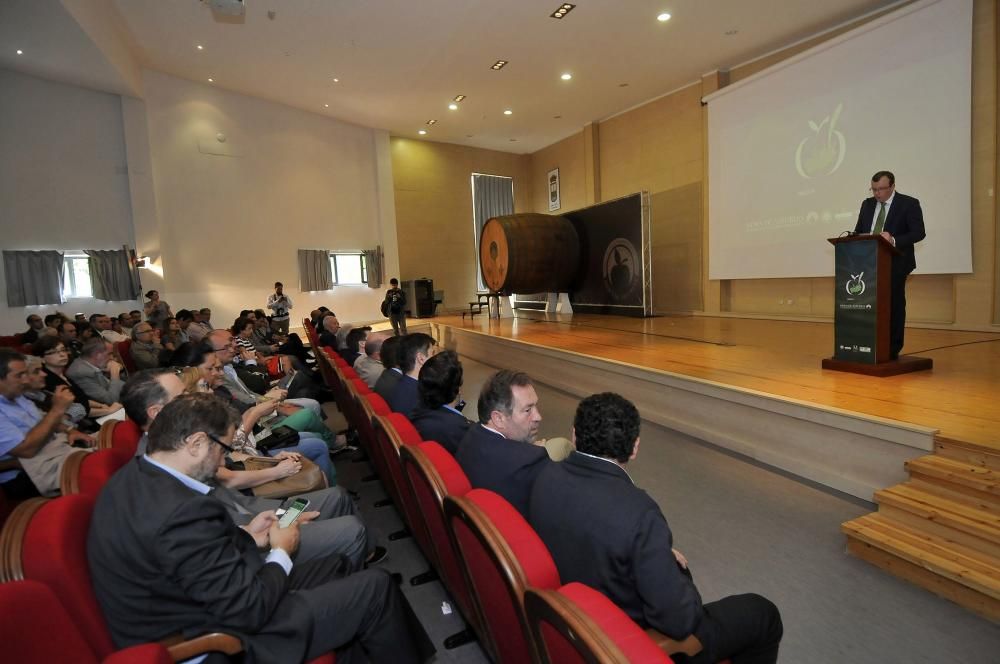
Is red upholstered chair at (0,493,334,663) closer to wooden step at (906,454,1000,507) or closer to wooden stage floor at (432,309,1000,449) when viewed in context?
wooden step at (906,454,1000,507)

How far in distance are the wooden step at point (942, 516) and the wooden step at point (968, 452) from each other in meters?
0.21

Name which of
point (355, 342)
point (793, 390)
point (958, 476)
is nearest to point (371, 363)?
point (355, 342)

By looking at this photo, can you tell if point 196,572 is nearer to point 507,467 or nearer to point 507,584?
point 507,584

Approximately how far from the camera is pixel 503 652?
1.40 metres

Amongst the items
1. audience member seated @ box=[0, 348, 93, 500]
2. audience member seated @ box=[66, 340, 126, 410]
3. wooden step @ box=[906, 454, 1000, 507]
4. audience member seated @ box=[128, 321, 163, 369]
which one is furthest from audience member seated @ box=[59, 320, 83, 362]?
wooden step @ box=[906, 454, 1000, 507]

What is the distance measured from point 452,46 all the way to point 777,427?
7334 millimetres

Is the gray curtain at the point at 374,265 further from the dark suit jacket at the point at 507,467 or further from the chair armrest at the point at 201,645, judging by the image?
the chair armrest at the point at 201,645

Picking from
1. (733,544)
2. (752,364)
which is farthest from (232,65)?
(733,544)

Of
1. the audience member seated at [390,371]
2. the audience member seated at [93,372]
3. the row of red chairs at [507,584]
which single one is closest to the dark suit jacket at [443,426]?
the row of red chairs at [507,584]

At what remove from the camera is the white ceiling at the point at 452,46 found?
264 inches

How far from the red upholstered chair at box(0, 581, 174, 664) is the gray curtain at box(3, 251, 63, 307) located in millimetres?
9903

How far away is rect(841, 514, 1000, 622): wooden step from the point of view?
188cm

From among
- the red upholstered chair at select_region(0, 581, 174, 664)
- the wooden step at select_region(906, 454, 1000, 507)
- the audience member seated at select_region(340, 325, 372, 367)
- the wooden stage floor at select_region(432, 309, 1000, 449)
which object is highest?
the audience member seated at select_region(340, 325, 372, 367)

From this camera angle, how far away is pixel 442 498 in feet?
4.50
